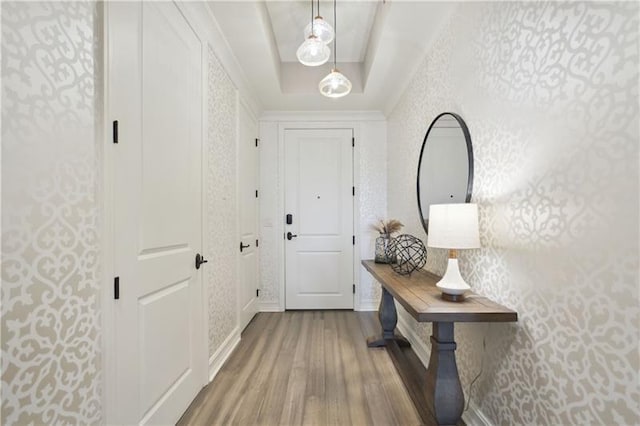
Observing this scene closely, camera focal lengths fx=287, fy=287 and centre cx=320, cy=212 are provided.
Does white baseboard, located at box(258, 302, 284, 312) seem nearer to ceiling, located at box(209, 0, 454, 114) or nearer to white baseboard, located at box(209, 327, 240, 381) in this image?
white baseboard, located at box(209, 327, 240, 381)

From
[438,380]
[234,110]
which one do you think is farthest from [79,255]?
[234,110]

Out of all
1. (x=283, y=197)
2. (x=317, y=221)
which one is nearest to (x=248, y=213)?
(x=283, y=197)

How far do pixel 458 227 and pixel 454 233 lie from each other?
0.03 m

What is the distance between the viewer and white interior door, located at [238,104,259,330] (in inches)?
109

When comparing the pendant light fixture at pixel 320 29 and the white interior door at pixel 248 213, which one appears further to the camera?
the white interior door at pixel 248 213

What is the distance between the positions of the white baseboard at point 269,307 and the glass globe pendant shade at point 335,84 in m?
2.47

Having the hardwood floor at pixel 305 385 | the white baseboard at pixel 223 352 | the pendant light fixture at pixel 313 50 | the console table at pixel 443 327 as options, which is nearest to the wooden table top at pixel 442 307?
the console table at pixel 443 327

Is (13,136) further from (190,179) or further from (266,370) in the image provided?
(266,370)

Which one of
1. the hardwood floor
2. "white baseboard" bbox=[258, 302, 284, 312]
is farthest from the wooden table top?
"white baseboard" bbox=[258, 302, 284, 312]

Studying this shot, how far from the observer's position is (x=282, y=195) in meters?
3.49

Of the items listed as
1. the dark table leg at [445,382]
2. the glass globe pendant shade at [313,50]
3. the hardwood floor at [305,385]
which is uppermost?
the glass globe pendant shade at [313,50]

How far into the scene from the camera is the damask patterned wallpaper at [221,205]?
80.1 inches

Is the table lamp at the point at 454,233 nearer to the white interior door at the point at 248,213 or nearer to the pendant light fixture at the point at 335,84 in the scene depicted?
the pendant light fixture at the point at 335,84

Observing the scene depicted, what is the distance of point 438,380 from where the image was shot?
4.36 feet
